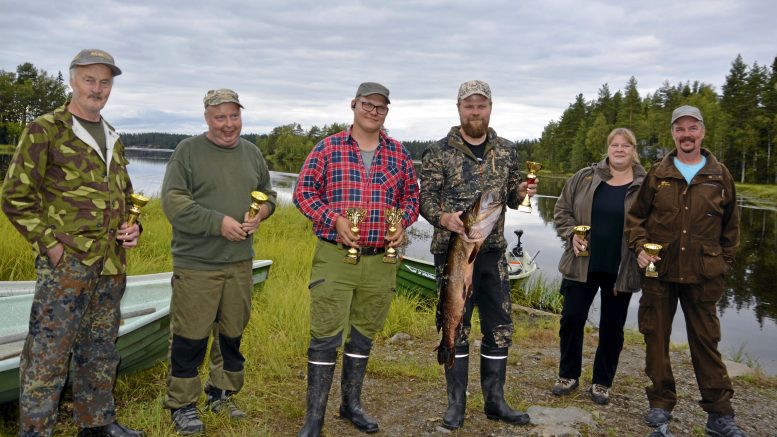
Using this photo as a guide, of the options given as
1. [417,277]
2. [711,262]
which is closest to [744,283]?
[417,277]

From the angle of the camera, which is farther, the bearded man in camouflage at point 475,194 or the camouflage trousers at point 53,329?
the bearded man in camouflage at point 475,194

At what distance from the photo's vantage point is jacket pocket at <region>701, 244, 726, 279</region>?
4.24 m

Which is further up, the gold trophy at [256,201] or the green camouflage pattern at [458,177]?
the green camouflage pattern at [458,177]

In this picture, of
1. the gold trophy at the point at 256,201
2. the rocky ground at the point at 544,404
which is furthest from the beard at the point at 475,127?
the rocky ground at the point at 544,404

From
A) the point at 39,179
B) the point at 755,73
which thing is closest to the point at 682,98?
the point at 755,73

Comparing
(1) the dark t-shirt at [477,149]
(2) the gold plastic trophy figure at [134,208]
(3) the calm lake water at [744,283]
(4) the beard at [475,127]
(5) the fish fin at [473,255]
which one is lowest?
(3) the calm lake water at [744,283]

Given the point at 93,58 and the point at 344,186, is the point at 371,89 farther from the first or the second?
the point at 93,58

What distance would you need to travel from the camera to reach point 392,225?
12.8 ft

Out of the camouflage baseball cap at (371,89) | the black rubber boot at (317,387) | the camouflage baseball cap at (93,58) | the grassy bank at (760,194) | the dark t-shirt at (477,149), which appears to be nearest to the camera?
the camouflage baseball cap at (93,58)

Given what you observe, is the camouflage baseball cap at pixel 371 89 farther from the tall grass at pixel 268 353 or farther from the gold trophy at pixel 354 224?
the tall grass at pixel 268 353

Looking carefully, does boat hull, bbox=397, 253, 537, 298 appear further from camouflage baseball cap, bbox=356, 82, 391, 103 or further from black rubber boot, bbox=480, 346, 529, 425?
camouflage baseball cap, bbox=356, 82, 391, 103

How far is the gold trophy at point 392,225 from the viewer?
388cm

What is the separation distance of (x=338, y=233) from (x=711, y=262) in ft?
9.41

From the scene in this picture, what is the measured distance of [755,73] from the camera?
57.1 meters
